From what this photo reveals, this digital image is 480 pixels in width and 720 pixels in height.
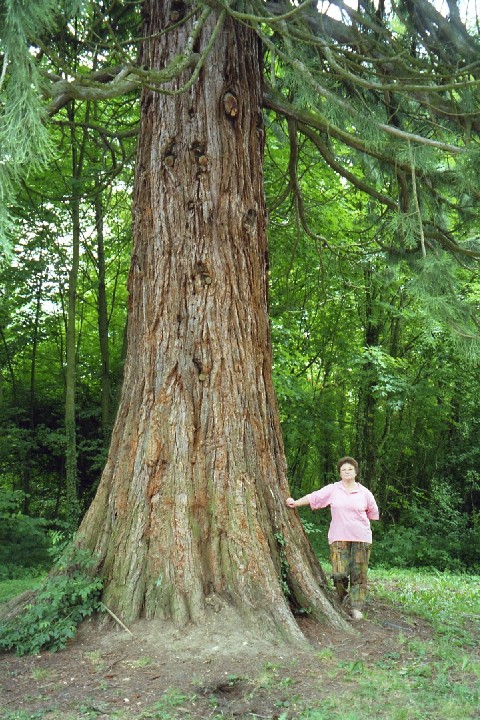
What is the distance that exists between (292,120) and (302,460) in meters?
11.7

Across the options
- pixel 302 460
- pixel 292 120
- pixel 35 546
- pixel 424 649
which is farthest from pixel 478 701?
pixel 302 460

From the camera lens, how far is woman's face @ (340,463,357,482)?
6.04 m

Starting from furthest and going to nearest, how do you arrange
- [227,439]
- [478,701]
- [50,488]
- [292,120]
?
[50,488], [292,120], [227,439], [478,701]

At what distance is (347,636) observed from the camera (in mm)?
5090

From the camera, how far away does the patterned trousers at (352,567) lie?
592 cm

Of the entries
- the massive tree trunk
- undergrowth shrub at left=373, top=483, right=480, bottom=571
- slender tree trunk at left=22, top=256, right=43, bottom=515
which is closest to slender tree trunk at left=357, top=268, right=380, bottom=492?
undergrowth shrub at left=373, top=483, right=480, bottom=571

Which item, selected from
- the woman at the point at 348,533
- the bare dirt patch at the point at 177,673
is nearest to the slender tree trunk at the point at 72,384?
the woman at the point at 348,533

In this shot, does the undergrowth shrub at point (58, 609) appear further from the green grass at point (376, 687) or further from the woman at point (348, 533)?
the woman at point (348, 533)

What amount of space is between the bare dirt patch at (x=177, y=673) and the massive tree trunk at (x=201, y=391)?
0.20m

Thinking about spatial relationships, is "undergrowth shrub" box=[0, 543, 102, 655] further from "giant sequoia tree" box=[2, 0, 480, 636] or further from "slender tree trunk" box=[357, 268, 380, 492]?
"slender tree trunk" box=[357, 268, 380, 492]

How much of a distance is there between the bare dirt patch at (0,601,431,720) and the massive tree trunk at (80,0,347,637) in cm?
20

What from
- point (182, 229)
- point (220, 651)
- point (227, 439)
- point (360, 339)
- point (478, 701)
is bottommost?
point (478, 701)

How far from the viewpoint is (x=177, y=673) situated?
13.8ft

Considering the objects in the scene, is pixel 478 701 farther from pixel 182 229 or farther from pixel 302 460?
pixel 302 460
